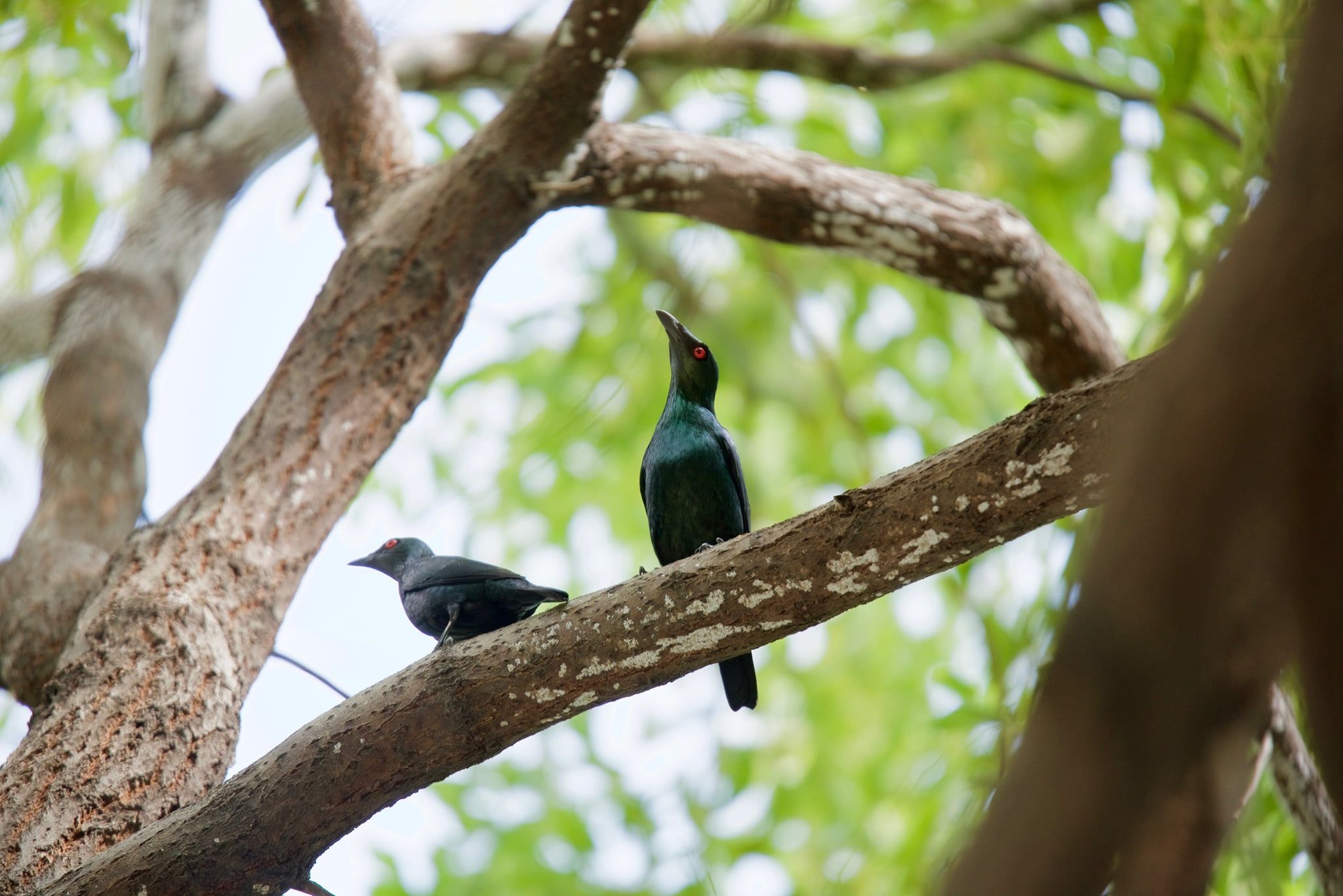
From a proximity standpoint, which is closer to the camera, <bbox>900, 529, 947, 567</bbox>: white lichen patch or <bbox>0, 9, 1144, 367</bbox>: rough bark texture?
<bbox>900, 529, 947, 567</bbox>: white lichen patch

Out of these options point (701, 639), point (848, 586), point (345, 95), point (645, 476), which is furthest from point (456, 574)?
point (345, 95)

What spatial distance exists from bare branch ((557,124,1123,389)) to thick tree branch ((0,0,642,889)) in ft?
1.07

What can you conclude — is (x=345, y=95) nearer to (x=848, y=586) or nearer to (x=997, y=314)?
(x=997, y=314)

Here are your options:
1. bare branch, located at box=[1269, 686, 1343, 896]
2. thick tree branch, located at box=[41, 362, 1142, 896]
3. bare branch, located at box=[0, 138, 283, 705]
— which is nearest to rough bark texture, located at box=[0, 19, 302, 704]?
bare branch, located at box=[0, 138, 283, 705]

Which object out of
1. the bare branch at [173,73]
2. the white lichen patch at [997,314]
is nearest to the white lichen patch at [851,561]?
the white lichen patch at [997,314]

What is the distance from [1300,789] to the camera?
3.30 metres

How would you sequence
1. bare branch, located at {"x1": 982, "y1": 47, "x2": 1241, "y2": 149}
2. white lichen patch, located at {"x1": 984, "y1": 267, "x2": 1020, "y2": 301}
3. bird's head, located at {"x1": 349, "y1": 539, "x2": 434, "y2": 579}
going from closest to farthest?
bird's head, located at {"x1": 349, "y1": 539, "x2": 434, "y2": 579}, white lichen patch, located at {"x1": 984, "y1": 267, "x2": 1020, "y2": 301}, bare branch, located at {"x1": 982, "y1": 47, "x2": 1241, "y2": 149}

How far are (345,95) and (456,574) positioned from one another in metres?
1.98

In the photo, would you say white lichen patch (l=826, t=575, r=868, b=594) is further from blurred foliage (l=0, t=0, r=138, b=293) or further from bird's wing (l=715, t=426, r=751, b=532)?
blurred foliage (l=0, t=0, r=138, b=293)

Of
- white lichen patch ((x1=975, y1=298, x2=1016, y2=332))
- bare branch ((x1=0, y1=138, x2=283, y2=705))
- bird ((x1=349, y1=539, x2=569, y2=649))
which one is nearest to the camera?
bird ((x1=349, y1=539, x2=569, y2=649))

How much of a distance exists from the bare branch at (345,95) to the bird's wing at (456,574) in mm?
1465

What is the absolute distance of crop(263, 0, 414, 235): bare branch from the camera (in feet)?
12.4

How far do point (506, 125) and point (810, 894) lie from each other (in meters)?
3.77

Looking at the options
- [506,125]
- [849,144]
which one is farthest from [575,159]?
[849,144]
